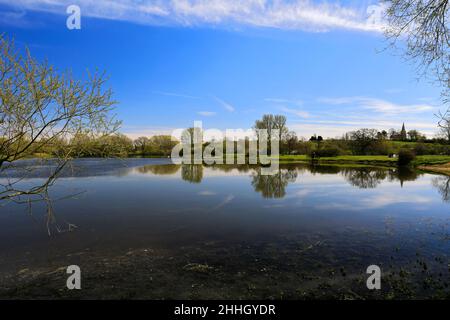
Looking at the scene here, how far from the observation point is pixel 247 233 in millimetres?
9977

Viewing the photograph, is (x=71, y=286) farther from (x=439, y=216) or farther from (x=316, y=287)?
(x=439, y=216)

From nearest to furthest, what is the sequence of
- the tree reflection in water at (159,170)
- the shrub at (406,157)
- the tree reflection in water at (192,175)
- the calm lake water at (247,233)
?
the calm lake water at (247,233) → the tree reflection in water at (192,175) → the tree reflection in water at (159,170) → the shrub at (406,157)

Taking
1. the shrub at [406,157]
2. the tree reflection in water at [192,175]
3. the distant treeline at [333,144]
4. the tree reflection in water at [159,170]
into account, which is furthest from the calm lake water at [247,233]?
the shrub at [406,157]

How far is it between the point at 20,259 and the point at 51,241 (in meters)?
1.44

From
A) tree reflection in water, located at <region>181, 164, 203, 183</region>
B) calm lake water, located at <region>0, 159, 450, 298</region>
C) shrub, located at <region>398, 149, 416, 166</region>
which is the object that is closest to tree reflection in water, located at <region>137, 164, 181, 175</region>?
tree reflection in water, located at <region>181, 164, 203, 183</region>

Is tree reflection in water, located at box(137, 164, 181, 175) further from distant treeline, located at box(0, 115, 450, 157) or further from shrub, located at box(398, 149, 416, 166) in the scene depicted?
shrub, located at box(398, 149, 416, 166)

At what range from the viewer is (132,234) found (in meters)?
9.79

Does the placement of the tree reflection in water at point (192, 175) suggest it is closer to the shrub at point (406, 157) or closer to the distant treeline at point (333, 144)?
the distant treeline at point (333, 144)

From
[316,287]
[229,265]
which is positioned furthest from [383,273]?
[229,265]

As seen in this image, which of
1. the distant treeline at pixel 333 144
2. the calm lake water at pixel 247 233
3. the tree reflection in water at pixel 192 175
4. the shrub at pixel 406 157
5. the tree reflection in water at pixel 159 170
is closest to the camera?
the calm lake water at pixel 247 233

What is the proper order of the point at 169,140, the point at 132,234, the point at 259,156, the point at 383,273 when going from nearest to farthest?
the point at 383,273 < the point at 132,234 < the point at 259,156 < the point at 169,140

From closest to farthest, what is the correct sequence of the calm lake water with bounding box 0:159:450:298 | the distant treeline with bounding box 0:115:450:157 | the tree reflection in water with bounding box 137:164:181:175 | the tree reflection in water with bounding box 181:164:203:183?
the calm lake water with bounding box 0:159:450:298, the tree reflection in water with bounding box 181:164:203:183, the tree reflection in water with bounding box 137:164:181:175, the distant treeline with bounding box 0:115:450:157

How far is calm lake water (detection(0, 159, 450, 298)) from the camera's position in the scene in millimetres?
7270

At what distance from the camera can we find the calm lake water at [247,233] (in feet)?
23.9
